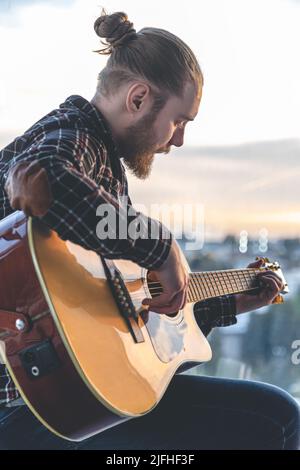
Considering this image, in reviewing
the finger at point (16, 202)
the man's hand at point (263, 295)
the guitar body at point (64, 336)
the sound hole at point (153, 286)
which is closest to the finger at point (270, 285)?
the man's hand at point (263, 295)

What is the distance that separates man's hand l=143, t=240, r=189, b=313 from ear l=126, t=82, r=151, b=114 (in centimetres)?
21

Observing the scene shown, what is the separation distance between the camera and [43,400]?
2.84 feet

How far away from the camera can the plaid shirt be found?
0.79 metres

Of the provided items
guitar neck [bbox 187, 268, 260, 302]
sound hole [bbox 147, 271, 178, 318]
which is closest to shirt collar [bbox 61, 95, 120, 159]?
sound hole [bbox 147, 271, 178, 318]

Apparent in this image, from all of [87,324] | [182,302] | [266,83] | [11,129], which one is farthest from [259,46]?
[87,324]

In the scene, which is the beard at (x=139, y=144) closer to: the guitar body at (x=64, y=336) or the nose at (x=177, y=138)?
the nose at (x=177, y=138)

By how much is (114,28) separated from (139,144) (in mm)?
183

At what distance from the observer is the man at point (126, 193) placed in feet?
2.62

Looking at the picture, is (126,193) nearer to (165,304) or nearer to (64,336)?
(165,304)

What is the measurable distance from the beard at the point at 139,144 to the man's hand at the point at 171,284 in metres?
0.17

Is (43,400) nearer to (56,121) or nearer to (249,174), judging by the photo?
(56,121)

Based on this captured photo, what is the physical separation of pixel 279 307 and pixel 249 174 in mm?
500

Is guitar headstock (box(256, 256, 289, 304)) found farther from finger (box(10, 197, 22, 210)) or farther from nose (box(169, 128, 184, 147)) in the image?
finger (box(10, 197, 22, 210))

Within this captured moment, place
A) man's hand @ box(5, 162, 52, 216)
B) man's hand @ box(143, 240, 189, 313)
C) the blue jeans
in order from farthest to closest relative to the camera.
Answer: the blue jeans
man's hand @ box(143, 240, 189, 313)
man's hand @ box(5, 162, 52, 216)
